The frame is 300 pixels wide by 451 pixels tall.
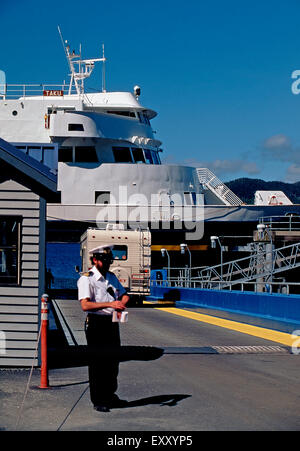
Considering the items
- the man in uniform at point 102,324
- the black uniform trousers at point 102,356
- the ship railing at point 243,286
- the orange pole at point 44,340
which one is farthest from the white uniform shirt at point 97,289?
the ship railing at point 243,286

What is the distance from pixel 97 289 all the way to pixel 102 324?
1.25ft

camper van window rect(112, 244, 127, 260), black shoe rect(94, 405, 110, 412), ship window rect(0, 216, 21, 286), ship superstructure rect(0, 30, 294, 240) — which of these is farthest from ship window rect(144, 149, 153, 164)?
black shoe rect(94, 405, 110, 412)

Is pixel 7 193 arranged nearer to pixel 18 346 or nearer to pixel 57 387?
pixel 18 346

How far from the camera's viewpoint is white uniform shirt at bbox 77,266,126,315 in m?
7.84

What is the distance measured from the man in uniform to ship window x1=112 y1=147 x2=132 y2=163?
1334 inches

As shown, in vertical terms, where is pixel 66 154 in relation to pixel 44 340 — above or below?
above

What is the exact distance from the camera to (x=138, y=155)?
42.5 meters

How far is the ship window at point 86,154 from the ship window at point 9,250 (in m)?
30.0

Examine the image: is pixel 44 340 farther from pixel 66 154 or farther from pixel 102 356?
pixel 66 154

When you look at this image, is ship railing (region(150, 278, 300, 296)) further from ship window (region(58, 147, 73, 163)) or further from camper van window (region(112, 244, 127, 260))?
ship window (region(58, 147, 73, 163))

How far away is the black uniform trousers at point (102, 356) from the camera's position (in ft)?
25.5

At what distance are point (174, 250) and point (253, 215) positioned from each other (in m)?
4.70

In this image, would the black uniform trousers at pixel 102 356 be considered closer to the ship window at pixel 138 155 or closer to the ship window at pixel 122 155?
the ship window at pixel 122 155

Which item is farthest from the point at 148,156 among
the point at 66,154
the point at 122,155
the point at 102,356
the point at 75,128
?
the point at 102,356
